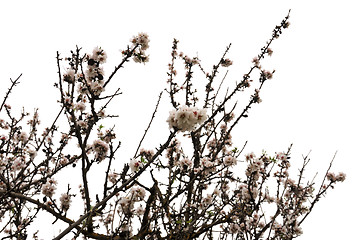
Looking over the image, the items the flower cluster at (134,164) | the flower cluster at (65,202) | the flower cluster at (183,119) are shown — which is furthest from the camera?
the flower cluster at (65,202)

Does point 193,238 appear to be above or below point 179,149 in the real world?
below

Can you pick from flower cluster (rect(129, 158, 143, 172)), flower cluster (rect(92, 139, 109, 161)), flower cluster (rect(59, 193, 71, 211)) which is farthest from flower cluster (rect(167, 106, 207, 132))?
flower cluster (rect(59, 193, 71, 211))

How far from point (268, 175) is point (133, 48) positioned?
10.3 ft

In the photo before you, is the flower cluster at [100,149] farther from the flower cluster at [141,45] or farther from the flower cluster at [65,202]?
the flower cluster at [141,45]

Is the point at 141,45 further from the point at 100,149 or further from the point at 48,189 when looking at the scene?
the point at 48,189

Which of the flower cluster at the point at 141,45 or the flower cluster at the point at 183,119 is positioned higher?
the flower cluster at the point at 141,45

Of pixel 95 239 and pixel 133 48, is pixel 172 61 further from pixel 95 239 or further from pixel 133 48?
pixel 95 239

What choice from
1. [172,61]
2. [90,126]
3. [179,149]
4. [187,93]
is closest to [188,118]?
[90,126]

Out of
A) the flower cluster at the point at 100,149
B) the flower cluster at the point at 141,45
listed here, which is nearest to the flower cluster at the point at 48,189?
the flower cluster at the point at 100,149

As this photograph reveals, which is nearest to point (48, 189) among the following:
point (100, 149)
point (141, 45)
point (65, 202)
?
point (65, 202)

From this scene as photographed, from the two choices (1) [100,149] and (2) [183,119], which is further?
(1) [100,149]

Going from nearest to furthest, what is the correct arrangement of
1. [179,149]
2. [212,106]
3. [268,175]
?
[268,175], [179,149], [212,106]

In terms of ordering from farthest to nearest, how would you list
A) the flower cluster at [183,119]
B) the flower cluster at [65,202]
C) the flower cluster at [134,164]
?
the flower cluster at [65,202] → the flower cluster at [134,164] → the flower cluster at [183,119]

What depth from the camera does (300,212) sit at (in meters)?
4.65
